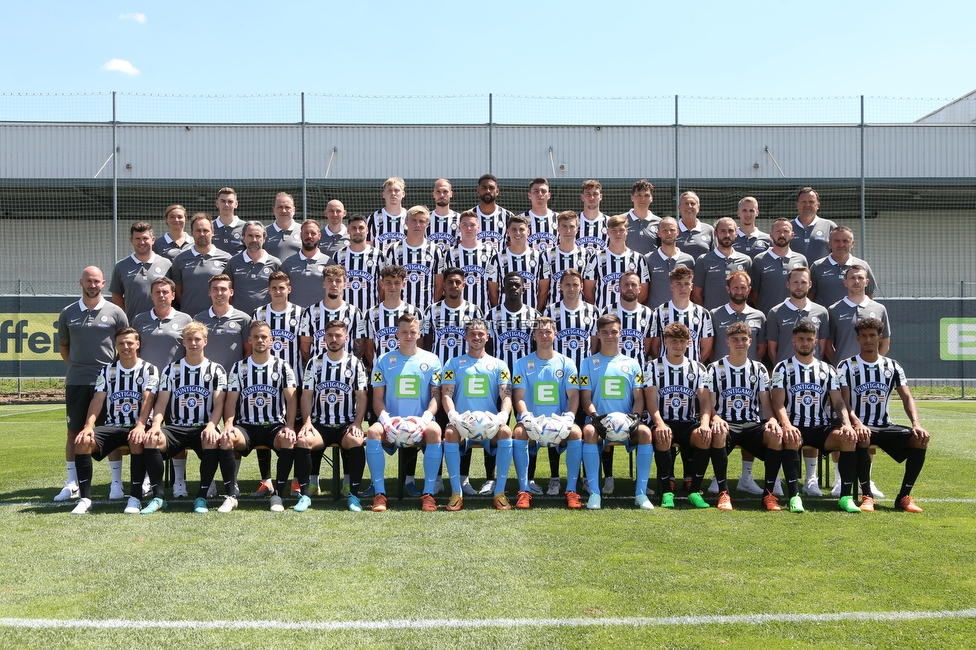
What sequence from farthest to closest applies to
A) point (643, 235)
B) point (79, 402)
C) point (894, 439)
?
point (643, 235) → point (79, 402) → point (894, 439)

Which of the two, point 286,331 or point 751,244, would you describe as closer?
point 286,331

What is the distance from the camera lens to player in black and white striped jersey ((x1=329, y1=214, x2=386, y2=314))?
23.0 feet

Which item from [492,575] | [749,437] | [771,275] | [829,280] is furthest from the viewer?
[771,275]

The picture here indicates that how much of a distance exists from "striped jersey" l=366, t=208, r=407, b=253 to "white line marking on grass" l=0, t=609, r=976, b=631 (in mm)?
4474

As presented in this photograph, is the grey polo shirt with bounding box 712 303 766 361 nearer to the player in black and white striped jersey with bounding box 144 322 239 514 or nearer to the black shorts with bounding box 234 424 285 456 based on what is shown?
the black shorts with bounding box 234 424 285 456

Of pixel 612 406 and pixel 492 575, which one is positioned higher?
pixel 612 406

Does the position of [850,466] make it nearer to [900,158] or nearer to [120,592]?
[120,592]

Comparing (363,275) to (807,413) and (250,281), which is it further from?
(807,413)

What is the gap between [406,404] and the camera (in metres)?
6.06

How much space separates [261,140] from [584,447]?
41.6ft

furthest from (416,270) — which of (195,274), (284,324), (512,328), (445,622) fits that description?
(445,622)

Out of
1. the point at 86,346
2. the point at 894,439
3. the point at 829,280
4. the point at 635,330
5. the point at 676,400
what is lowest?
the point at 894,439

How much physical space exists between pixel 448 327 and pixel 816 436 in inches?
110

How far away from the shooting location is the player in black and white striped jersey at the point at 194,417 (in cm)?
576
